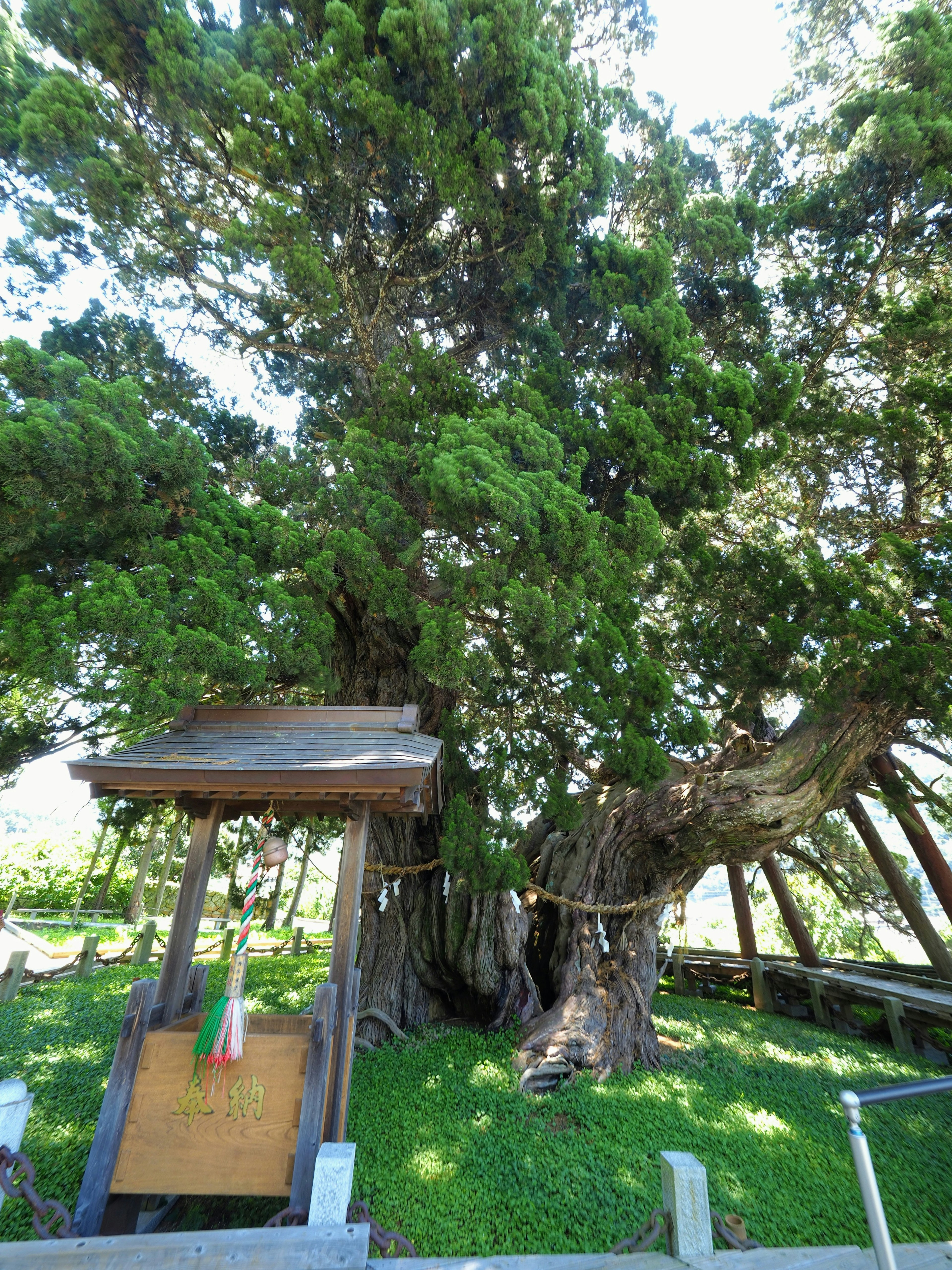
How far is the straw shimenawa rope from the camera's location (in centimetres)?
641

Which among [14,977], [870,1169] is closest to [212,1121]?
[870,1169]

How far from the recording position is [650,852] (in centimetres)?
676

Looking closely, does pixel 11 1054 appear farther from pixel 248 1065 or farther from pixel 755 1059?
pixel 755 1059

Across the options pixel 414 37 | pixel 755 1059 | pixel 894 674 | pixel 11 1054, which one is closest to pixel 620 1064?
pixel 755 1059

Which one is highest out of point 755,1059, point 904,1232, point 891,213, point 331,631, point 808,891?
point 891,213

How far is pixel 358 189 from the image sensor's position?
676 cm

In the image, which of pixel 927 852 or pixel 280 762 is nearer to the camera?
→ pixel 280 762

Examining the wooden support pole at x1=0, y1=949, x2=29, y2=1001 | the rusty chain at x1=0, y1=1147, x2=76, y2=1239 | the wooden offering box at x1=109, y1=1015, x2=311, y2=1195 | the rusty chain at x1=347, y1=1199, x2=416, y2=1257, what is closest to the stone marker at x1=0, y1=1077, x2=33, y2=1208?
the rusty chain at x1=0, y1=1147, x2=76, y2=1239

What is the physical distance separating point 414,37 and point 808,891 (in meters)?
17.7

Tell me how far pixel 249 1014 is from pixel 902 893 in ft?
31.4

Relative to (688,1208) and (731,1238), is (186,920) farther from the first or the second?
(731,1238)

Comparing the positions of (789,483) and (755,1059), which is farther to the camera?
(789,483)

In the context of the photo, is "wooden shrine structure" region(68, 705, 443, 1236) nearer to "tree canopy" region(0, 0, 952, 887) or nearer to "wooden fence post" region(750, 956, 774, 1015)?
"tree canopy" region(0, 0, 952, 887)

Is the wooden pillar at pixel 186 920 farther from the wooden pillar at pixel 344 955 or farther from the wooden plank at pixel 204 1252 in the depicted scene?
the wooden plank at pixel 204 1252
